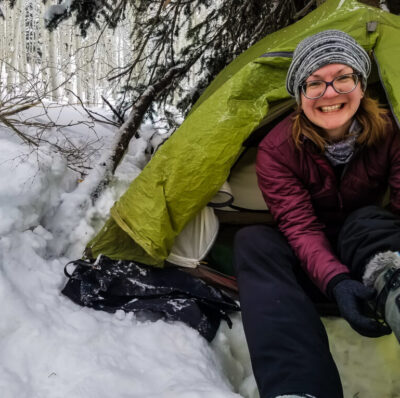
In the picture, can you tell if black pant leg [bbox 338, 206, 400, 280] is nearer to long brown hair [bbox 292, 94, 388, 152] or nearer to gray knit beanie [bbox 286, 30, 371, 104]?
long brown hair [bbox 292, 94, 388, 152]

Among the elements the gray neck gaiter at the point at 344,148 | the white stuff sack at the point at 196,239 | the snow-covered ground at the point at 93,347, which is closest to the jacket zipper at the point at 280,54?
the gray neck gaiter at the point at 344,148

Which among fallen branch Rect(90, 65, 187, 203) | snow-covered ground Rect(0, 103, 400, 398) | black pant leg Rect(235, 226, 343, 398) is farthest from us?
fallen branch Rect(90, 65, 187, 203)

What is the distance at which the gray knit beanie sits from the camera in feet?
3.95

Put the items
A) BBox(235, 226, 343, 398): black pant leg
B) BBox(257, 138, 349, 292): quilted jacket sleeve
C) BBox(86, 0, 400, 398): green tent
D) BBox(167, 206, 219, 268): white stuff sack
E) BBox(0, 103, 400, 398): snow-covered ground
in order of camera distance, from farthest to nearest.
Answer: BBox(167, 206, 219, 268): white stuff sack < BBox(86, 0, 400, 398): green tent < BBox(257, 138, 349, 292): quilted jacket sleeve < BBox(0, 103, 400, 398): snow-covered ground < BBox(235, 226, 343, 398): black pant leg

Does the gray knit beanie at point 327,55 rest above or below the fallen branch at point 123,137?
above

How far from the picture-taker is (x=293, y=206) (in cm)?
132

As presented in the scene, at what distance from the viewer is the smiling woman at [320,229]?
3.10 ft

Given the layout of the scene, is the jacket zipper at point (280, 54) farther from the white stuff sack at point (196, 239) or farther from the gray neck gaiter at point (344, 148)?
the white stuff sack at point (196, 239)

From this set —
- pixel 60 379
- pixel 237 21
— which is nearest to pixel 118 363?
pixel 60 379

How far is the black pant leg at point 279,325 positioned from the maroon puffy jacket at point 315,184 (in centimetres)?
11

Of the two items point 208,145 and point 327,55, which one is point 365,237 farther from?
point 208,145

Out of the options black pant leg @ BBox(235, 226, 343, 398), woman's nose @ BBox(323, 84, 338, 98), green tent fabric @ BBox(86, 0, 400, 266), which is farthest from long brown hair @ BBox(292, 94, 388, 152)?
black pant leg @ BBox(235, 226, 343, 398)

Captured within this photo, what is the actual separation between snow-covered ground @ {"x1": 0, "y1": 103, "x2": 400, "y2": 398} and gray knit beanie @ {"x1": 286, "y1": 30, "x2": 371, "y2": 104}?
972 mm

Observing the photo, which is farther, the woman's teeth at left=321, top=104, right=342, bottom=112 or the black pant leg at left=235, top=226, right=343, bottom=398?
the woman's teeth at left=321, top=104, right=342, bottom=112
